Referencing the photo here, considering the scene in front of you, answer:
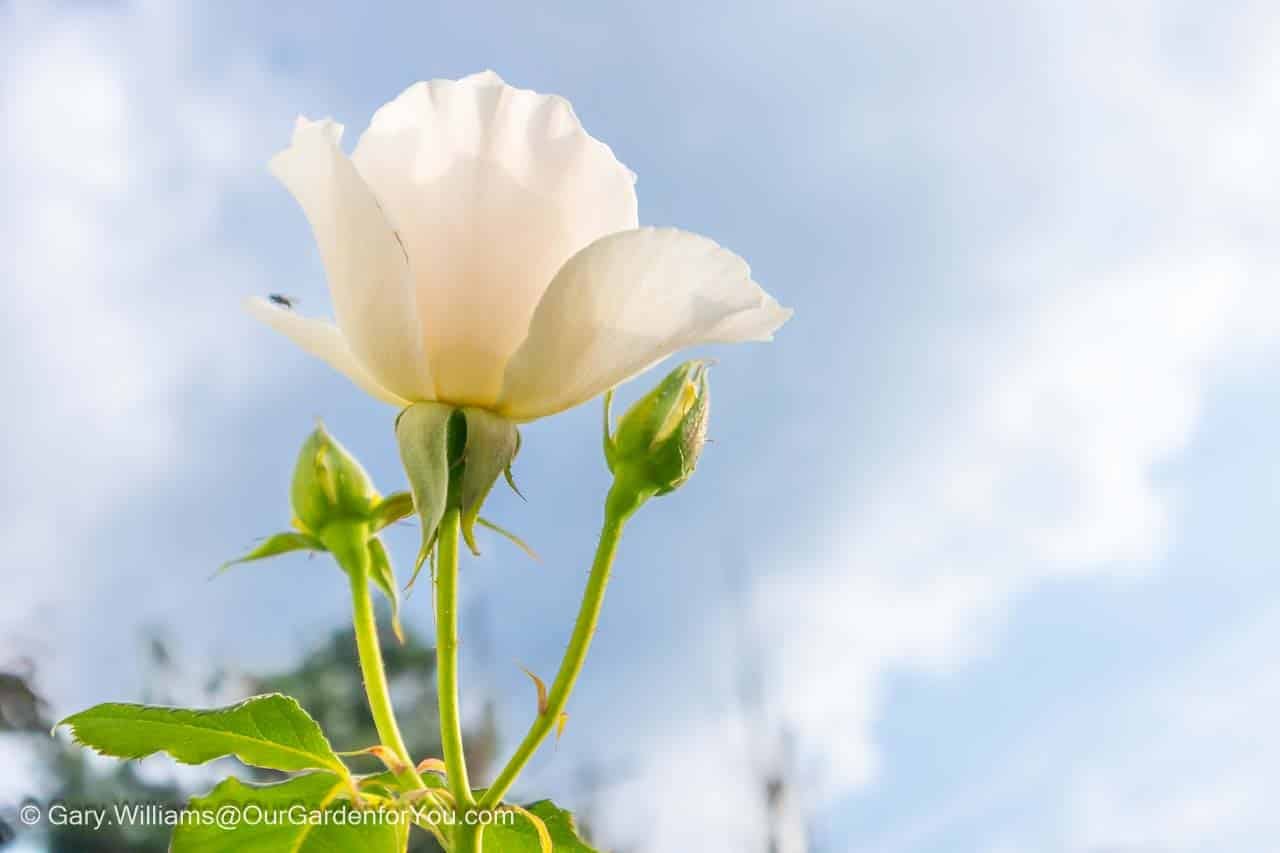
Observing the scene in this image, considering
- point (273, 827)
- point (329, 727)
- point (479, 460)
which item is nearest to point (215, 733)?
point (273, 827)

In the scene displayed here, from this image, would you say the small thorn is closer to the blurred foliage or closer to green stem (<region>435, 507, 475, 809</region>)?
green stem (<region>435, 507, 475, 809</region>)

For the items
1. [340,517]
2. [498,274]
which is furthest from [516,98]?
[340,517]

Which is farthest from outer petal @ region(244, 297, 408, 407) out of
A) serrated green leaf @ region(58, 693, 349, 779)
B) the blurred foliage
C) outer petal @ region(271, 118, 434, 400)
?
the blurred foliage

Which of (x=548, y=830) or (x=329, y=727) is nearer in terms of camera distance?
(x=548, y=830)

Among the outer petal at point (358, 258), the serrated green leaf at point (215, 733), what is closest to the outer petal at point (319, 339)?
the outer petal at point (358, 258)

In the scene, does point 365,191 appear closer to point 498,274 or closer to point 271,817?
point 498,274

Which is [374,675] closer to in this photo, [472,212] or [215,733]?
[215,733]

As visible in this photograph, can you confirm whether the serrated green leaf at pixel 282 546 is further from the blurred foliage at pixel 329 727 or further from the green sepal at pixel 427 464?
the blurred foliage at pixel 329 727
